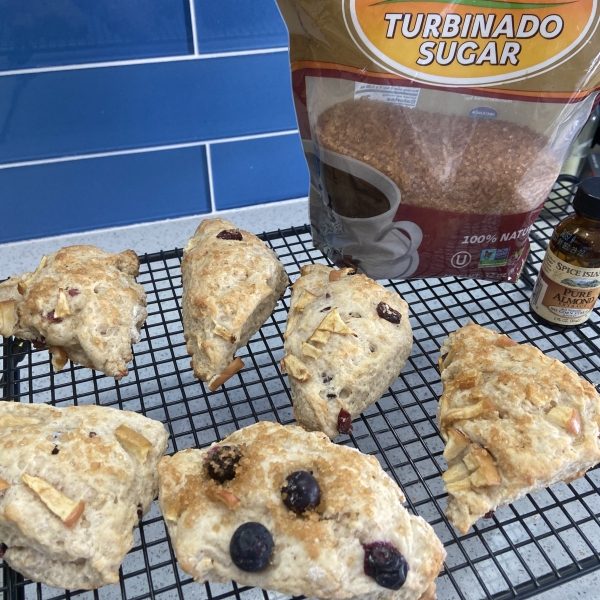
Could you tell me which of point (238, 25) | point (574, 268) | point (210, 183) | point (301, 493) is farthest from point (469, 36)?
point (210, 183)

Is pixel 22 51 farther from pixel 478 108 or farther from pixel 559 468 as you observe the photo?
pixel 559 468

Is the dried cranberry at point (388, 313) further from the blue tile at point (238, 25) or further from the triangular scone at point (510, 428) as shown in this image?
the blue tile at point (238, 25)

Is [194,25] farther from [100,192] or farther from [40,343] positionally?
[40,343]

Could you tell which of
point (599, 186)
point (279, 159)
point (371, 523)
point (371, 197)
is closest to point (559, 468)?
point (371, 523)

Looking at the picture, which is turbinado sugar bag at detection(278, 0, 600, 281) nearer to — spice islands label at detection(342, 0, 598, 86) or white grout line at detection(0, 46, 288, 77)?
spice islands label at detection(342, 0, 598, 86)

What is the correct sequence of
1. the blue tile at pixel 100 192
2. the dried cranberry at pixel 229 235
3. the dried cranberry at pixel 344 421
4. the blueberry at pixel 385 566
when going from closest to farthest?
the blueberry at pixel 385 566 → the dried cranberry at pixel 344 421 → the dried cranberry at pixel 229 235 → the blue tile at pixel 100 192

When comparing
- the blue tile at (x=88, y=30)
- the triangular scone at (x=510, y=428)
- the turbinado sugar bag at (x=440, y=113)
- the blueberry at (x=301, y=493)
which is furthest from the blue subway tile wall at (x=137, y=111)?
the blueberry at (x=301, y=493)
